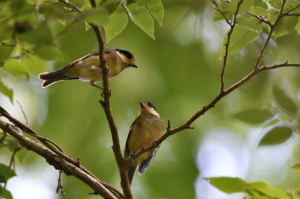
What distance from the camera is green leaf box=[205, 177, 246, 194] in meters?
1.49

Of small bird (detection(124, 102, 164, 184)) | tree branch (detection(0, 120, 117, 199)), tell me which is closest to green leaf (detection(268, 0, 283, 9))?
tree branch (detection(0, 120, 117, 199))

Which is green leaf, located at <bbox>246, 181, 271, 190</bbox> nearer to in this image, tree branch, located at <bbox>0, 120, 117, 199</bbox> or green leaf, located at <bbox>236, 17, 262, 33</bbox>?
green leaf, located at <bbox>236, 17, 262, 33</bbox>

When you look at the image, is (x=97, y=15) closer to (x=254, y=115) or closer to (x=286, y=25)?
(x=254, y=115)

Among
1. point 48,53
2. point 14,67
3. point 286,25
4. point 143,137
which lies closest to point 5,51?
point 14,67

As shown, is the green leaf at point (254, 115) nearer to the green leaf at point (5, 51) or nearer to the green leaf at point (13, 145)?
the green leaf at point (5, 51)

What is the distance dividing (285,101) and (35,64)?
1.52 meters

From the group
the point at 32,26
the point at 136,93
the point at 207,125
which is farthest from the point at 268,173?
the point at 32,26

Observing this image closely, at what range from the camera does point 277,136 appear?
7.45 ft

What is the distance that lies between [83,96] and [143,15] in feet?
10.1

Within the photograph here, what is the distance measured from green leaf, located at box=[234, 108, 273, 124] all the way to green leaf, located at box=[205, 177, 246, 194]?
876 millimetres

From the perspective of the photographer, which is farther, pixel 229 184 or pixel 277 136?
pixel 277 136

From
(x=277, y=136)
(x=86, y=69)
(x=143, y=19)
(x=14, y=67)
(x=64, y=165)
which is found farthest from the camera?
(x=86, y=69)

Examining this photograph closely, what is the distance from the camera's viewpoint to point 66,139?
5.17 m

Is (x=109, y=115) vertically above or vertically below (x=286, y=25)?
below
